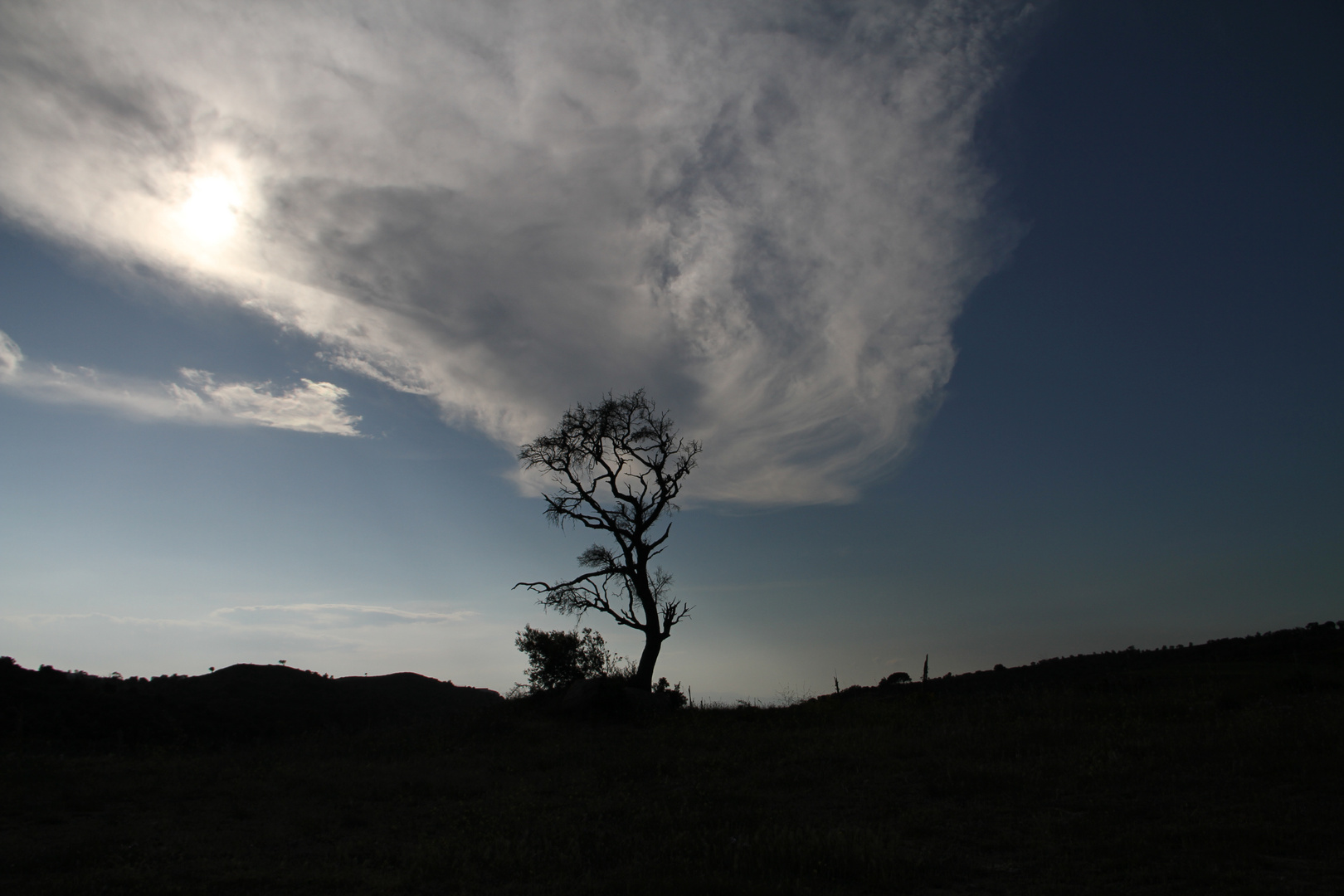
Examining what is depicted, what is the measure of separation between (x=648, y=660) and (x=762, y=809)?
1582cm

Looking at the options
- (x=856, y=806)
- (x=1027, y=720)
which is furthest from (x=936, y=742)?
(x=856, y=806)

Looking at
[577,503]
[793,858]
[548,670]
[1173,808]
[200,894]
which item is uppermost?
[577,503]

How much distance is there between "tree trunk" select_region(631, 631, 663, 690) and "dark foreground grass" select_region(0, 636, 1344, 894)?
21.8 feet

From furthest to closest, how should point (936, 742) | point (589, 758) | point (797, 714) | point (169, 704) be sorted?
point (169, 704)
point (797, 714)
point (589, 758)
point (936, 742)

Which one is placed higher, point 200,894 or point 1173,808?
point 1173,808

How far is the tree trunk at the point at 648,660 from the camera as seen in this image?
25380mm

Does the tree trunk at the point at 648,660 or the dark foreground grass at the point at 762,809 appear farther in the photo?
the tree trunk at the point at 648,660

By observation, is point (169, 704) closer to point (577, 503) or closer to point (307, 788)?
point (577, 503)

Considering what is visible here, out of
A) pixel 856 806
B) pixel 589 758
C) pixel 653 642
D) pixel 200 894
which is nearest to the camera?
pixel 200 894

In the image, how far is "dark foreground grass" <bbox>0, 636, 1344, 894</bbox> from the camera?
7082 millimetres

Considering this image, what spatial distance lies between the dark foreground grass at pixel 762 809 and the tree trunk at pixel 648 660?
21.8ft

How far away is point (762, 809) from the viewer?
1033 centimetres

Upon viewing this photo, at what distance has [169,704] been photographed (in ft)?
101

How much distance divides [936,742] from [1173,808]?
20.2 ft
